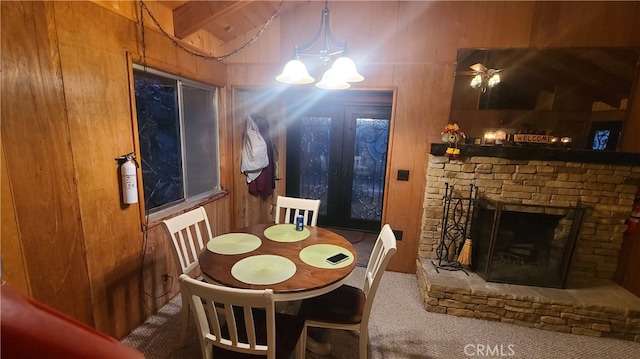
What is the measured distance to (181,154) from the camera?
2533mm

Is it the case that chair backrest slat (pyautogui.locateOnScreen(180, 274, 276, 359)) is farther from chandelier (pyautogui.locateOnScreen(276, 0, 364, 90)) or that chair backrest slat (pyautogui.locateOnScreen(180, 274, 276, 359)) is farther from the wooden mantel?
the wooden mantel

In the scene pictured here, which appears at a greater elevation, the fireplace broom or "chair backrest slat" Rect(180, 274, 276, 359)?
"chair backrest slat" Rect(180, 274, 276, 359)

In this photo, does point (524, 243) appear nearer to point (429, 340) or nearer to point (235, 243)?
point (429, 340)

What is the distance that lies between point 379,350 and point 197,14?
301cm

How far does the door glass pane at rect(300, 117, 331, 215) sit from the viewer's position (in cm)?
407

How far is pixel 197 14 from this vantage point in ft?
7.37

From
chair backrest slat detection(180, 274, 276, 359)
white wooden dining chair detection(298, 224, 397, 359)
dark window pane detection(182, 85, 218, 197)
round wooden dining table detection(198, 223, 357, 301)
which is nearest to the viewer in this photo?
chair backrest slat detection(180, 274, 276, 359)

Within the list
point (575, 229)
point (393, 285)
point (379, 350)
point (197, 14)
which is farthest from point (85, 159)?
point (575, 229)

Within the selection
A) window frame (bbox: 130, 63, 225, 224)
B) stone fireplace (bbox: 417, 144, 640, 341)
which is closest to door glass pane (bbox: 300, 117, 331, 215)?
window frame (bbox: 130, 63, 225, 224)

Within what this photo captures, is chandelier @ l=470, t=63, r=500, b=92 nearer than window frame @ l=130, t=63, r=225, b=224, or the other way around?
window frame @ l=130, t=63, r=225, b=224

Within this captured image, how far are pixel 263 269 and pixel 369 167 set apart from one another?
2.80m

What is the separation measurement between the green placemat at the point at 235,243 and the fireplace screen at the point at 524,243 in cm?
207

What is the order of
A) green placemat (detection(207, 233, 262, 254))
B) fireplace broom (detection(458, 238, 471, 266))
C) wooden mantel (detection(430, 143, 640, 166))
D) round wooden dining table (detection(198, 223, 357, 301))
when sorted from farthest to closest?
fireplace broom (detection(458, 238, 471, 266))
wooden mantel (detection(430, 143, 640, 166))
green placemat (detection(207, 233, 262, 254))
round wooden dining table (detection(198, 223, 357, 301))

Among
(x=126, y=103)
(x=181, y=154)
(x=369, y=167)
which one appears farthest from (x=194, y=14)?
(x=369, y=167)
